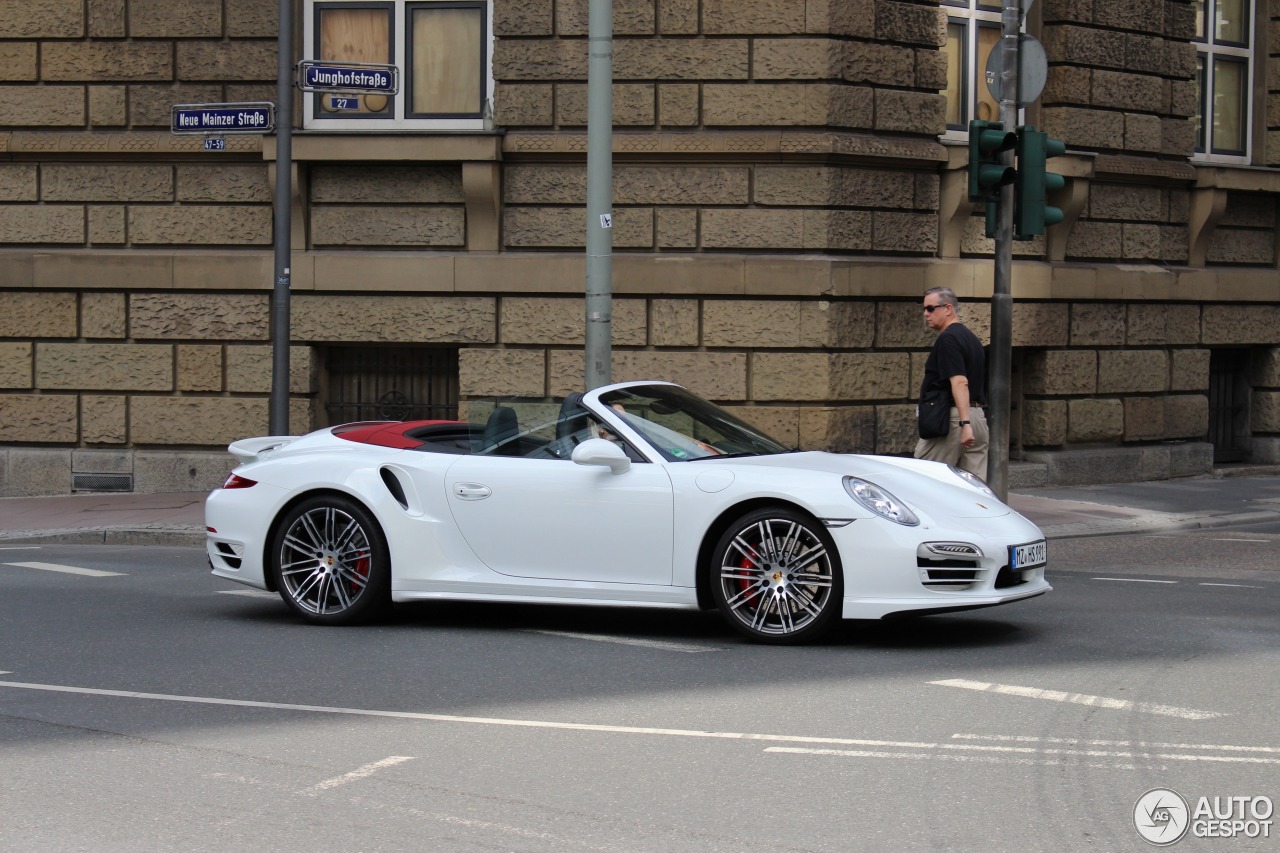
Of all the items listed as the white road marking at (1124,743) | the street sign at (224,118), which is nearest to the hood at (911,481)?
the white road marking at (1124,743)

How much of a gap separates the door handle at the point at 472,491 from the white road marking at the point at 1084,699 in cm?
248

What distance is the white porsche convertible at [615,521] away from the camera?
759cm

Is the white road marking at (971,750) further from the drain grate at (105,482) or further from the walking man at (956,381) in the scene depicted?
the drain grate at (105,482)

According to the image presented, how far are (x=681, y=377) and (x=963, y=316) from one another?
116 inches

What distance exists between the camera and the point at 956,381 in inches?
416

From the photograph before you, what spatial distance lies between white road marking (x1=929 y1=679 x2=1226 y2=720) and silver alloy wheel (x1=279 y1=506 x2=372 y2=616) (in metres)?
3.10

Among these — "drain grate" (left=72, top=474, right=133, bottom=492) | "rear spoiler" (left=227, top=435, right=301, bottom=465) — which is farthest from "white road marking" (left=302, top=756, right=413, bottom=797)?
"drain grate" (left=72, top=474, right=133, bottom=492)

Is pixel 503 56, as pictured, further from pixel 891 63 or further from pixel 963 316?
pixel 963 316

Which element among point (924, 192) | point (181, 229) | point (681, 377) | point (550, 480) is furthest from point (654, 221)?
point (550, 480)

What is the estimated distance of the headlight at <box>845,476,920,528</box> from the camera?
24.9 feet

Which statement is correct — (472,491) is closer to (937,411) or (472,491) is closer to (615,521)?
(615,521)

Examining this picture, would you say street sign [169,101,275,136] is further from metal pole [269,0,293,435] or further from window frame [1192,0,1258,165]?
window frame [1192,0,1258,165]

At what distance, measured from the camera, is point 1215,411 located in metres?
18.5

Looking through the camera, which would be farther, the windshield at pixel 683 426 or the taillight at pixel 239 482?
the taillight at pixel 239 482
